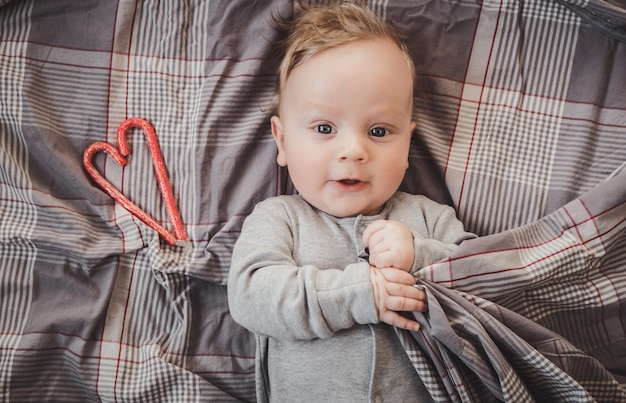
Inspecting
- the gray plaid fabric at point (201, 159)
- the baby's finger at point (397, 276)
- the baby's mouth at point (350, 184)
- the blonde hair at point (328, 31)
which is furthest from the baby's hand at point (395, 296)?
the blonde hair at point (328, 31)

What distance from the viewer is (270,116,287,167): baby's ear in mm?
1372

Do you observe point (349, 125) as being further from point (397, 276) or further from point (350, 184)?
point (397, 276)

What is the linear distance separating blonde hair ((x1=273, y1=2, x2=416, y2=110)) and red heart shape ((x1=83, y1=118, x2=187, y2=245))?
12.8 inches

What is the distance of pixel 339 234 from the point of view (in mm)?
1318

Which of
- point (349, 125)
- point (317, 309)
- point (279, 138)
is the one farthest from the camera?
point (279, 138)

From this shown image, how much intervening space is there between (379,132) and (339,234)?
0.78 feet

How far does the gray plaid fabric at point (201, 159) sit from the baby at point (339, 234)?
123 mm

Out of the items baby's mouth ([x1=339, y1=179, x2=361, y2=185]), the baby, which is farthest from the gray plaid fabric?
baby's mouth ([x1=339, y1=179, x2=361, y2=185])

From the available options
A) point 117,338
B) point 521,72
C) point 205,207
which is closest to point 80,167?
point 205,207

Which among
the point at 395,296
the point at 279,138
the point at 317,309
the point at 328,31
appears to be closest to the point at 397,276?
the point at 395,296

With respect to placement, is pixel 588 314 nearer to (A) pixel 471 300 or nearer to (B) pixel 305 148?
(A) pixel 471 300

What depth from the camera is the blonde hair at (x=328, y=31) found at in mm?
1282

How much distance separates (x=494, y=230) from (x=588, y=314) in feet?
0.90

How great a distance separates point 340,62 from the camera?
1.25 m
